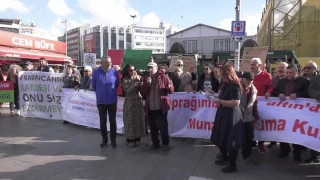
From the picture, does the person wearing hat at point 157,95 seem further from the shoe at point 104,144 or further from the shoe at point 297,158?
the shoe at point 297,158

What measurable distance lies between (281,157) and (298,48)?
13.2 metres

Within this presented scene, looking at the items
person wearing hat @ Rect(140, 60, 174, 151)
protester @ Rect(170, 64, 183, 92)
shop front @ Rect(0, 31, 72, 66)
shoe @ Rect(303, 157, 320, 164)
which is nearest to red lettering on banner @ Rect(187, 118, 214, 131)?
person wearing hat @ Rect(140, 60, 174, 151)

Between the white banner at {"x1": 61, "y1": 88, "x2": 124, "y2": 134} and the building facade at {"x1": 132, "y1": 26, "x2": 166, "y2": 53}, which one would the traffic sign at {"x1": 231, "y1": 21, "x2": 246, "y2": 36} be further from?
the building facade at {"x1": 132, "y1": 26, "x2": 166, "y2": 53}

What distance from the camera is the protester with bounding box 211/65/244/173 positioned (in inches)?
173

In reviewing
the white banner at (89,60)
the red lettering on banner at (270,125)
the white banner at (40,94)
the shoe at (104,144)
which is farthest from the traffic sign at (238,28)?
the white banner at (89,60)

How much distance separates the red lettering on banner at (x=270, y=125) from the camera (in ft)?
16.5

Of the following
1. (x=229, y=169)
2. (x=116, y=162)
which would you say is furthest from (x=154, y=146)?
(x=229, y=169)

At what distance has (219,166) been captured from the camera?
4.84 m

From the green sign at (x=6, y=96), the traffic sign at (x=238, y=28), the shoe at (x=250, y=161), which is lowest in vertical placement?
the shoe at (x=250, y=161)

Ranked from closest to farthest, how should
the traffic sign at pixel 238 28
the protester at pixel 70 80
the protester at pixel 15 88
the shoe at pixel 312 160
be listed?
the shoe at pixel 312 160 → the protester at pixel 70 80 → the traffic sign at pixel 238 28 → the protester at pixel 15 88

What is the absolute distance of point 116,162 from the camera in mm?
5051

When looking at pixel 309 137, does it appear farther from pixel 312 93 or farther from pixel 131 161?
pixel 131 161

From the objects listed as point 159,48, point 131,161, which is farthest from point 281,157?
point 159,48

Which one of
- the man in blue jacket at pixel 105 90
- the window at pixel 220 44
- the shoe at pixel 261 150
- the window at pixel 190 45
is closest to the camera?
the shoe at pixel 261 150
